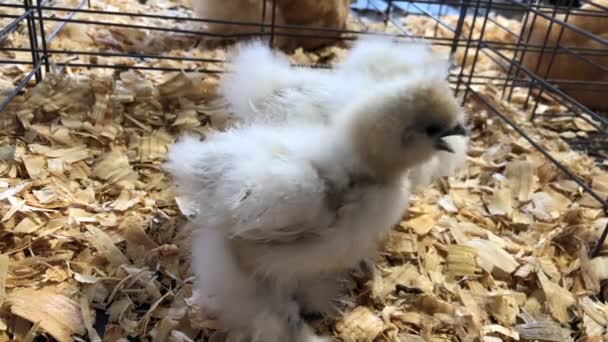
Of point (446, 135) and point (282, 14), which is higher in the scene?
point (446, 135)

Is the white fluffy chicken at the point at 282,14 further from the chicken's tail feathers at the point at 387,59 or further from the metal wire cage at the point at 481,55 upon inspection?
the chicken's tail feathers at the point at 387,59

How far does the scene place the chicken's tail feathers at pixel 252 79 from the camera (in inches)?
59.3

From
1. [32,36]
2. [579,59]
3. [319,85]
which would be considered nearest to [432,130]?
[319,85]

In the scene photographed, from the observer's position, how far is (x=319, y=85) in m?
1.46

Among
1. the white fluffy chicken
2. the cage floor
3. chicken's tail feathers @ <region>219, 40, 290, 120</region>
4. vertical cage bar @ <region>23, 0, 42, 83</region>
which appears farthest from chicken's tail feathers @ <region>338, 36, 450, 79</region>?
vertical cage bar @ <region>23, 0, 42, 83</region>

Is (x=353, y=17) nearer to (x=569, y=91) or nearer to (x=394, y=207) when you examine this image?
(x=569, y=91)

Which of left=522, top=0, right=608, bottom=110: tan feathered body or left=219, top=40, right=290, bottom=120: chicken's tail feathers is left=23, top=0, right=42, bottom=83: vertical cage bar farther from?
left=522, top=0, right=608, bottom=110: tan feathered body

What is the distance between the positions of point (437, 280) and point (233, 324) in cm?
62

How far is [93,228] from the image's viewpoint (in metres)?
1.41

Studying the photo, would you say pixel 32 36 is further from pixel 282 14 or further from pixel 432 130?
pixel 432 130

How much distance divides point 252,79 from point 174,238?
0.54 metres

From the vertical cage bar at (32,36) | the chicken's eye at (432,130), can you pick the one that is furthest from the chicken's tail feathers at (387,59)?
the vertical cage bar at (32,36)

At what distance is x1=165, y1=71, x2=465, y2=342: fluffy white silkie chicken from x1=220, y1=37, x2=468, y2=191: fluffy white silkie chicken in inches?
7.3

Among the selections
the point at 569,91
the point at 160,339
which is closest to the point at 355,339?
the point at 160,339
